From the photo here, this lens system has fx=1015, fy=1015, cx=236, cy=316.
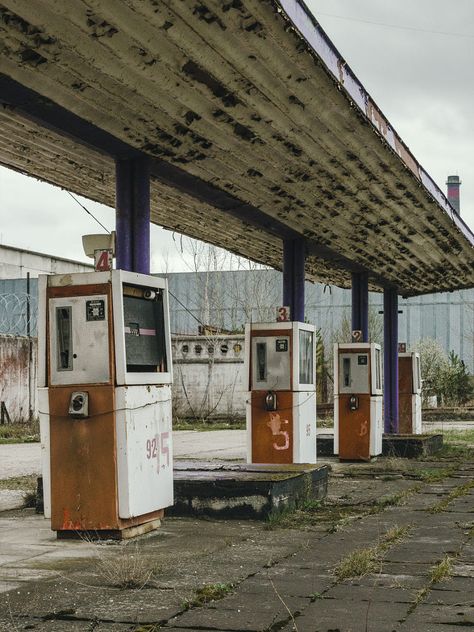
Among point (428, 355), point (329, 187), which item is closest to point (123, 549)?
point (329, 187)

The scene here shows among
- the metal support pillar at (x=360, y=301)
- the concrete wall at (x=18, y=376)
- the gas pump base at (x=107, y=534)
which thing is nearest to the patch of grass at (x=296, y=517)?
the gas pump base at (x=107, y=534)

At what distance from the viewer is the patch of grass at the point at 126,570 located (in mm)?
7098

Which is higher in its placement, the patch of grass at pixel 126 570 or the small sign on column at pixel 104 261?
the small sign on column at pixel 104 261

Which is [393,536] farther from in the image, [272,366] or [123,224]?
[272,366]

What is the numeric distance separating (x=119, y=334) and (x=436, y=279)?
15.8 meters

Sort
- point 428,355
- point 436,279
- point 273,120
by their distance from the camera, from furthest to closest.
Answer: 1. point 428,355
2. point 436,279
3. point 273,120

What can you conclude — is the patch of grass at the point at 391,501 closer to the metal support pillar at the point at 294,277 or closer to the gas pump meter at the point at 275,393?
the gas pump meter at the point at 275,393

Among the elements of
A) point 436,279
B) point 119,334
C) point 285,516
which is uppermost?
point 436,279

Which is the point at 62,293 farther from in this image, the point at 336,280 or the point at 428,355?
the point at 428,355

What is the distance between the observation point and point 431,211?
15906 millimetres

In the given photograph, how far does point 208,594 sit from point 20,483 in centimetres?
885

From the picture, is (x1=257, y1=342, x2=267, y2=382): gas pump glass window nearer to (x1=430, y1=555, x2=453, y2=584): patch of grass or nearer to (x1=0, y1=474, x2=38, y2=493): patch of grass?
(x1=0, y1=474, x2=38, y2=493): patch of grass

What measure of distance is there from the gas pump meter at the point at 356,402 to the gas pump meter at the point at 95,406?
10.3 meters

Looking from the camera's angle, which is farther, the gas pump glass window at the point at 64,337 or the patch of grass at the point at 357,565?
the gas pump glass window at the point at 64,337
